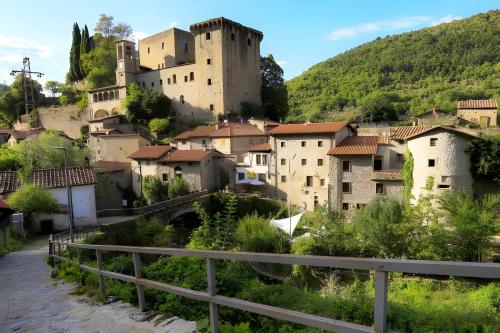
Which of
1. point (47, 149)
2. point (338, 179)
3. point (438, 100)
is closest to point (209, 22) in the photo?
point (47, 149)

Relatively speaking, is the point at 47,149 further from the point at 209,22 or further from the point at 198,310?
the point at 198,310

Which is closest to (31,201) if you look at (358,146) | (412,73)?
(358,146)

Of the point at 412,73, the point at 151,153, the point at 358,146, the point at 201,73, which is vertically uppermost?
the point at 412,73

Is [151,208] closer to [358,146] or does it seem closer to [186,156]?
[186,156]

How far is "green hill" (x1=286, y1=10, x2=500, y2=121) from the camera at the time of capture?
246 ft

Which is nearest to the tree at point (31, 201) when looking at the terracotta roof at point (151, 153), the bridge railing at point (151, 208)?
the bridge railing at point (151, 208)

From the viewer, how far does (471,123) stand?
41031mm

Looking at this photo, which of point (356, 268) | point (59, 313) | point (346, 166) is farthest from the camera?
point (346, 166)

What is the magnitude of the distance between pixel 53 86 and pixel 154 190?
67.1 metres

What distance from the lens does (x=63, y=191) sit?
27.4 meters

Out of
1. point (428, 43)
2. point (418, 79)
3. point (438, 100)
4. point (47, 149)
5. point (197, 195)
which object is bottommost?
point (197, 195)

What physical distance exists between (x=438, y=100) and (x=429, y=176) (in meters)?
50.2

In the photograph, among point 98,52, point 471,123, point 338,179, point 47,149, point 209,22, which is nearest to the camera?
point 338,179

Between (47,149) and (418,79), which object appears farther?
(418,79)
